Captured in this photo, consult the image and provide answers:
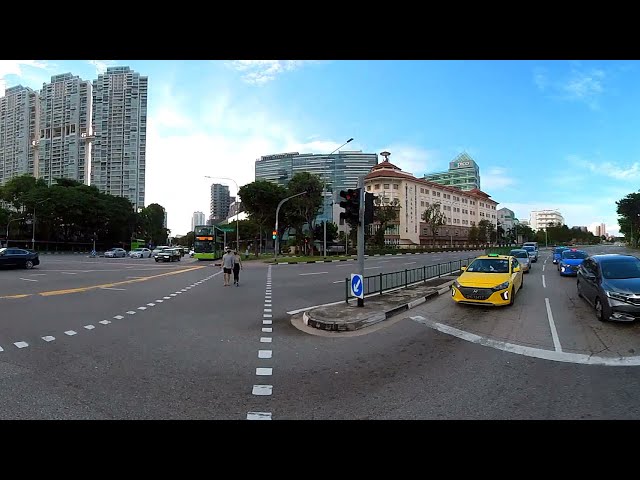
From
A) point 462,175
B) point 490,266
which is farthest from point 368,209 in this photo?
point 462,175

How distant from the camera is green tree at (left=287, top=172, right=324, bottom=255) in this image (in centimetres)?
4575

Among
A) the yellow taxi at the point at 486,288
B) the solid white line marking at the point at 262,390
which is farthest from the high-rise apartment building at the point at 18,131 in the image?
the solid white line marking at the point at 262,390

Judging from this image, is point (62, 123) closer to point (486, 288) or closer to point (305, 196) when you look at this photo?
point (305, 196)

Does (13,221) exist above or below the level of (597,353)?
above

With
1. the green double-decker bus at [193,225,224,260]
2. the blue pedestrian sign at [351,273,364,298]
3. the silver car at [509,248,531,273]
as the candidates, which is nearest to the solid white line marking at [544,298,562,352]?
the blue pedestrian sign at [351,273,364,298]

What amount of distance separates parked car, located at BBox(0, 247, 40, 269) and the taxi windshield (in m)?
28.7

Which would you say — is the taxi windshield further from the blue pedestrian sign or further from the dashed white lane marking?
the dashed white lane marking

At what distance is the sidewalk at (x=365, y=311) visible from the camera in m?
7.49

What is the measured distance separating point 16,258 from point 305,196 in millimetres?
31420

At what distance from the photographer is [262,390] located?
159 inches
